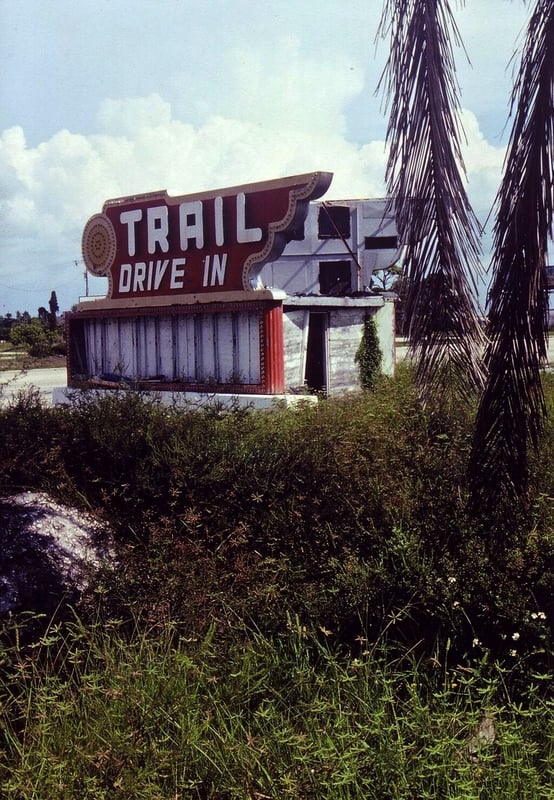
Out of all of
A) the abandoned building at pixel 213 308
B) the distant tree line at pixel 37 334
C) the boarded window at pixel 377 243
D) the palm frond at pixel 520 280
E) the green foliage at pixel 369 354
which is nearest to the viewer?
the palm frond at pixel 520 280

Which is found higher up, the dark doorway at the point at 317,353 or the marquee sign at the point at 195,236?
the marquee sign at the point at 195,236

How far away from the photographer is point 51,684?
13.5 feet

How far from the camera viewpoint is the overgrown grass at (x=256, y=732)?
327 centimetres

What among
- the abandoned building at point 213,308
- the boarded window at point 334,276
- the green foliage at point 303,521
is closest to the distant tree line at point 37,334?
the boarded window at point 334,276

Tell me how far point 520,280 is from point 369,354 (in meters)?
9.21

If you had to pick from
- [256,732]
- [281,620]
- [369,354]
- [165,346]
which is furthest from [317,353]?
[256,732]

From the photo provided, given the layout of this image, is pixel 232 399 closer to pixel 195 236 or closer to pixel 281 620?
pixel 195 236

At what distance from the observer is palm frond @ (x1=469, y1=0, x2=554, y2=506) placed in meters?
4.12

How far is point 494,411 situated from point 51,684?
2.92 meters

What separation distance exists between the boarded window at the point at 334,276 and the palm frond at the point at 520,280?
1500 cm

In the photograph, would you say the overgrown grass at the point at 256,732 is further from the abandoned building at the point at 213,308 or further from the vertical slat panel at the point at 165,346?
the vertical slat panel at the point at 165,346

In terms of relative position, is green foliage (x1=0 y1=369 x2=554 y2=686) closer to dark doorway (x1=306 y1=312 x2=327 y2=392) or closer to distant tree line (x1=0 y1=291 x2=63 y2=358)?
dark doorway (x1=306 y1=312 x2=327 y2=392)

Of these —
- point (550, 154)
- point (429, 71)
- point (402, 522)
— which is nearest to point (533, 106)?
point (550, 154)

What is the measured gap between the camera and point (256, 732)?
385 cm
